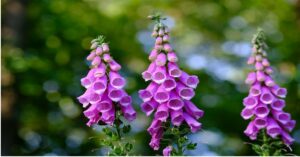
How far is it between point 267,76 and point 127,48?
11.8m

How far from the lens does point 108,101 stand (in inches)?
87.7

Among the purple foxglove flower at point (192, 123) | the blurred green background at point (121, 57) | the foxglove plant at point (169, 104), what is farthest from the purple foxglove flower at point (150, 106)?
the blurred green background at point (121, 57)

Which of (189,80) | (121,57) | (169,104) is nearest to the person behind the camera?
(169,104)

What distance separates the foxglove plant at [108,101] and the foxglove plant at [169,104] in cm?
8

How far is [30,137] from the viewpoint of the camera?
1319cm

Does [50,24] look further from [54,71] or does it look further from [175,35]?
[175,35]

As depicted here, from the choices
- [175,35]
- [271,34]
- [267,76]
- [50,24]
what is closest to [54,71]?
[50,24]

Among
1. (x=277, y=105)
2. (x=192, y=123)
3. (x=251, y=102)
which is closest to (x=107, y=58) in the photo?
(x=192, y=123)

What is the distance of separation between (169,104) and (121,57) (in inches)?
468

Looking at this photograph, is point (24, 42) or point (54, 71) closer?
point (24, 42)

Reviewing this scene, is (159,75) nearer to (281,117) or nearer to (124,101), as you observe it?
(124,101)

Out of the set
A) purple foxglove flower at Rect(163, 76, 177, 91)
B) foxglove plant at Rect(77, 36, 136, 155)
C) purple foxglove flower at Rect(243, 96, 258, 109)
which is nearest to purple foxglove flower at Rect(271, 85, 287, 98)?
purple foxglove flower at Rect(243, 96, 258, 109)

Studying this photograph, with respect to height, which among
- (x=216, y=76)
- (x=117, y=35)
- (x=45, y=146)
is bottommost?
(x=45, y=146)

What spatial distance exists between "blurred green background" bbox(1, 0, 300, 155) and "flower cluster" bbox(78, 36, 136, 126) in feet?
26.6
